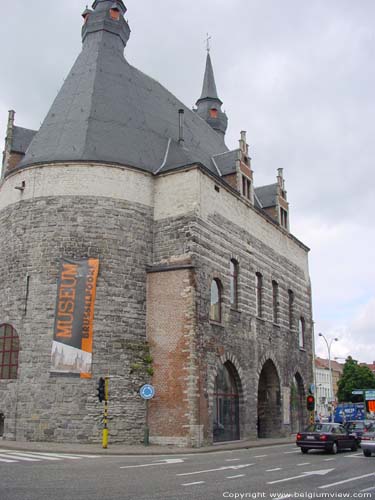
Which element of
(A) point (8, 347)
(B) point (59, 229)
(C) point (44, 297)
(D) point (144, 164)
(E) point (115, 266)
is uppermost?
(D) point (144, 164)

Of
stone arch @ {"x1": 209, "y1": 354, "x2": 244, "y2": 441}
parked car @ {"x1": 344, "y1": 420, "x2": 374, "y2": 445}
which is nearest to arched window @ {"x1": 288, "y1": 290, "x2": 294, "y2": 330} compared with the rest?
stone arch @ {"x1": 209, "y1": 354, "x2": 244, "y2": 441}

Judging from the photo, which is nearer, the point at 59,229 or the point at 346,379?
the point at 59,229

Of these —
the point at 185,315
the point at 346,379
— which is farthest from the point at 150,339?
the point at 346,379

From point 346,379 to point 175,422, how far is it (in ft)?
183

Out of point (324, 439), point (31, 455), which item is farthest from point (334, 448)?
point (31, 455)

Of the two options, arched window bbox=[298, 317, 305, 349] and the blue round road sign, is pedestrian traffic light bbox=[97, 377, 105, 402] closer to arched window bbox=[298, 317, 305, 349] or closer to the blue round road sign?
the blue round road sign

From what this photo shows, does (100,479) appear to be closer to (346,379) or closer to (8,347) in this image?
(8,347)

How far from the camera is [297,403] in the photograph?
111 ft

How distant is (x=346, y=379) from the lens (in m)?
72.4

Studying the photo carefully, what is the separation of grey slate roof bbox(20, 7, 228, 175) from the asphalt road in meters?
13.8

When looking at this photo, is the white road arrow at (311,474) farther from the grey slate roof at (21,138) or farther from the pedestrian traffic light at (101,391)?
the grey slate roof at (21,138)

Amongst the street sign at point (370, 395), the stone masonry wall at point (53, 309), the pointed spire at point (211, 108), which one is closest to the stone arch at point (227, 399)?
the stone masonry wall at point (53, 309)

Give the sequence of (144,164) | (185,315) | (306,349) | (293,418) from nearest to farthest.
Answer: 1. (185,315)
2. (144,164)
3. (293,418)
4. (306,349)

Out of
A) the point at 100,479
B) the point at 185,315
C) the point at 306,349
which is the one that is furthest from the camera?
the point at 306,349
